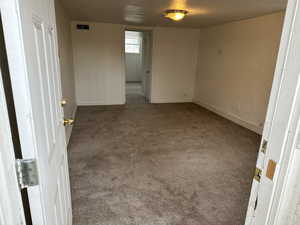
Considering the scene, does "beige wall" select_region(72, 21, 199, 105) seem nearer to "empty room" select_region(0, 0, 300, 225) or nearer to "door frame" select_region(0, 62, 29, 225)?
"empty room" select_region(0, 0, 300, 225)

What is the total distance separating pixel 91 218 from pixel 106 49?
15.9 ft

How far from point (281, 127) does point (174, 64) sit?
5.89 m

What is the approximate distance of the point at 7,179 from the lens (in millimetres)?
569

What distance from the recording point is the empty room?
2.20ft

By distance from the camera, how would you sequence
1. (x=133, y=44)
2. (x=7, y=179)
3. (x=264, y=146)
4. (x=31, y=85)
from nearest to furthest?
1. (x=7, y=179)
2. (x=31, y=85)
3. (x=264, y=146)
4. (x=133, y=44)

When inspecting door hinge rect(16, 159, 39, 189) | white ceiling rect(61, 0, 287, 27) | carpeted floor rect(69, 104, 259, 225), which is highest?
white ceiling rect(61, 0, 287, 27)

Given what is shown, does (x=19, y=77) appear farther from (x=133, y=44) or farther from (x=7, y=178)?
(x=133, y=44)

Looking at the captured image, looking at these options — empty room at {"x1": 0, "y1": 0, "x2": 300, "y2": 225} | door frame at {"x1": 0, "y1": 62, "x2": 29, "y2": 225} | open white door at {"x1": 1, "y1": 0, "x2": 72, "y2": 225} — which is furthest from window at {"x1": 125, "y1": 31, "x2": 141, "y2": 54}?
door frame at {"x1": 0, "y1": 62, "x2": 29, "y2": 225}

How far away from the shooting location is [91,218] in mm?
1802

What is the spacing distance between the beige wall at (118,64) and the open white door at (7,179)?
17.8ft

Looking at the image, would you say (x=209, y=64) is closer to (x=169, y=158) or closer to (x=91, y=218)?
(x=169, y=158)

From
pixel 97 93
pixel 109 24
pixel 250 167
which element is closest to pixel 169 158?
pixel 250 167

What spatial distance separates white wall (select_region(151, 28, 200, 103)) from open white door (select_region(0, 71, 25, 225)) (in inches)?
228

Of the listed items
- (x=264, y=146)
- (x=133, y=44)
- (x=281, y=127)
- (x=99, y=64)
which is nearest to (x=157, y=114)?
→ (x=99, y=64)
